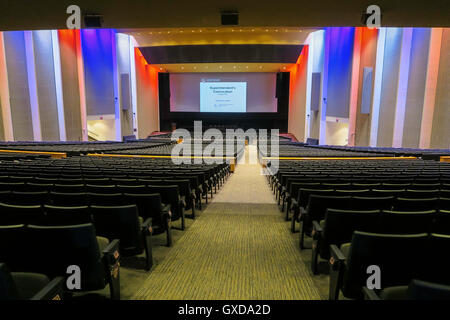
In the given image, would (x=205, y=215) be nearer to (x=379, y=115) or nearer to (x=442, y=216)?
(x=442, y=216)

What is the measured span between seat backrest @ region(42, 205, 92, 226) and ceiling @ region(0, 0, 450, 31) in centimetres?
557

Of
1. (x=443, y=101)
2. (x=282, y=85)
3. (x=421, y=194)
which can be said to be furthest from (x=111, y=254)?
(x=282, y=85)

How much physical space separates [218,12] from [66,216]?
6.34m

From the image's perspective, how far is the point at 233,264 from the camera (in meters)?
3.13

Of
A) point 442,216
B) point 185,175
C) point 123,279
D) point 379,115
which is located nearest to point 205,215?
point 185,175

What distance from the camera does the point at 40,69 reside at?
15312 mm

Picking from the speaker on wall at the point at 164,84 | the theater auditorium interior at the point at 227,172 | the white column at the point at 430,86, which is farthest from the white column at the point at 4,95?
the white column at the point at 430,86

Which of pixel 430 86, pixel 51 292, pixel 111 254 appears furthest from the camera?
pixel 430 86

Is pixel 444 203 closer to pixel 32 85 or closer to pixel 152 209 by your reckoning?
pixel 152 209

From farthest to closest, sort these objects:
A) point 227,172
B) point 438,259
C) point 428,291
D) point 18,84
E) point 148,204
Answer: point 18,84, point 227,172, point 148,204, point 438,259, point 428,291

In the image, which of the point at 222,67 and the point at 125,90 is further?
the point at 222,67

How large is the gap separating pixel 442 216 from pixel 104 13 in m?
8.02

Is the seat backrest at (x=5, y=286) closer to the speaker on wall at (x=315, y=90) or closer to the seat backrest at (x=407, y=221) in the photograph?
the seat backrest at (x=407, y=221)

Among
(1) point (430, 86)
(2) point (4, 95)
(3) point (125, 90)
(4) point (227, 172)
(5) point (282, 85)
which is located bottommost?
(4) point (227, 172)
